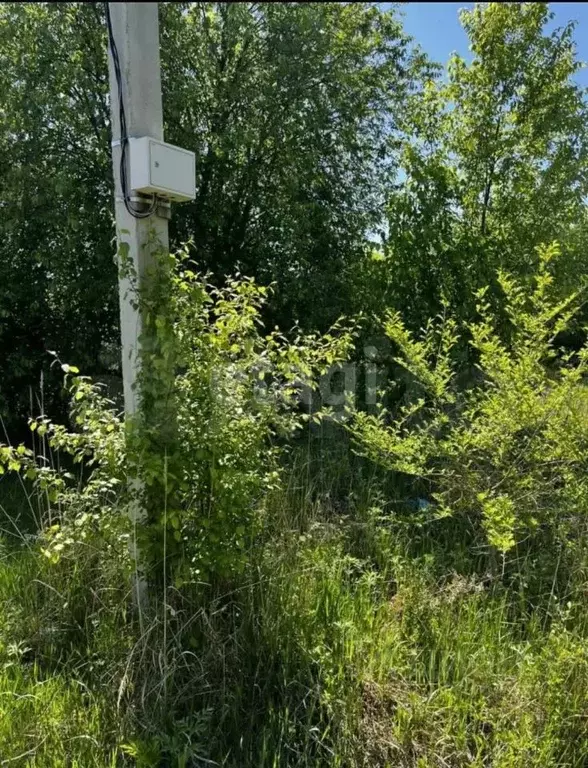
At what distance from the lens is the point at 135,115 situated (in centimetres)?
208

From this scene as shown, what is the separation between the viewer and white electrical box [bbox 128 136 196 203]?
79.0 inches

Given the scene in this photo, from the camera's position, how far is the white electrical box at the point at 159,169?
201cm

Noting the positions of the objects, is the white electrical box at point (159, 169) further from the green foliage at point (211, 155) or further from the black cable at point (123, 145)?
the green foliage at point (211, 155)

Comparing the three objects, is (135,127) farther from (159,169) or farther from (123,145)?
(159,169)

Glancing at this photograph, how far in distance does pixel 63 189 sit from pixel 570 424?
10.7 feet

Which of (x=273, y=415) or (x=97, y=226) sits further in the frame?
(x=97, y=226)

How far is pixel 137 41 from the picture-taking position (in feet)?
6.80

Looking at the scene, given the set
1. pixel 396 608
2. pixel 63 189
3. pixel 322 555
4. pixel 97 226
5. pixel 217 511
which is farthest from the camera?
pixel 97 226

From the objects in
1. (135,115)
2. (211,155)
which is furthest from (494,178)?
(135,115)

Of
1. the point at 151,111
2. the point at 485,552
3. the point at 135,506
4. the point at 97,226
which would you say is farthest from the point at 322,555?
the point at 97,226

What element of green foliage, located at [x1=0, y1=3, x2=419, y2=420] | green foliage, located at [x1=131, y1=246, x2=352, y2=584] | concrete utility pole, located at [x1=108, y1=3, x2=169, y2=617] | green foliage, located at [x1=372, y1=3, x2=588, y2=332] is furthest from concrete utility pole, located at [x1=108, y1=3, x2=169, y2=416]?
green foliage, located at [x1=372, y1=3, x2=588, y2=332]

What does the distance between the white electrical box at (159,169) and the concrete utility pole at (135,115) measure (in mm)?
78

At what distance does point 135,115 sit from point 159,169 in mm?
234

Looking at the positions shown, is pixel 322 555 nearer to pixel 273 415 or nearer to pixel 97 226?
pixel 273 415
